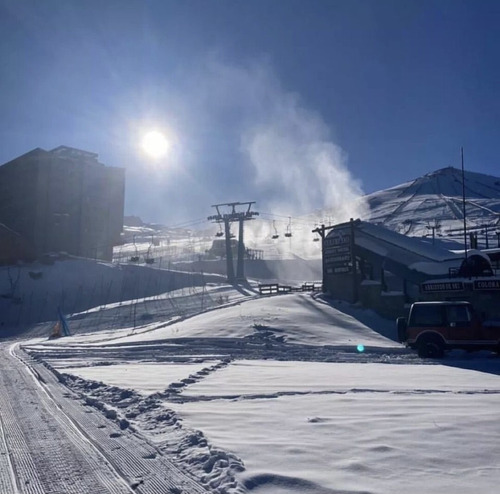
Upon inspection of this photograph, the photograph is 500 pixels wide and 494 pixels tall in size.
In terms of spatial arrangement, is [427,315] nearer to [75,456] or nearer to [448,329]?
[448,329]

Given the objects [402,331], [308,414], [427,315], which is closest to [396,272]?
[402,331]

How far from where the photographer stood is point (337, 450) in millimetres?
6371

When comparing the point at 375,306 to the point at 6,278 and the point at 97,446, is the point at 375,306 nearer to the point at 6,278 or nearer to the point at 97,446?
the point at 97,446

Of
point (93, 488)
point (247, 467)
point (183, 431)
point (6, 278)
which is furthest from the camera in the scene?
point (6, 278)

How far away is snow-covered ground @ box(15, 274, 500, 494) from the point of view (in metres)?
5.51

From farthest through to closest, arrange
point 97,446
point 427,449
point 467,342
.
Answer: point 467,342
point 97,446
point 427,449

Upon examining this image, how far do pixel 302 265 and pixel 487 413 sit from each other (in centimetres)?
Answer: 8605

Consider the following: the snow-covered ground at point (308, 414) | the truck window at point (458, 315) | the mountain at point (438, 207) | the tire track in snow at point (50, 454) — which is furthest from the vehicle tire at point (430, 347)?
the mountain at point (438, 207)

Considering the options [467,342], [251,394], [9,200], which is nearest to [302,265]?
[9,200]

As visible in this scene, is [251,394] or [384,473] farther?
[251,394]

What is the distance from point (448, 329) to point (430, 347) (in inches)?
35.0

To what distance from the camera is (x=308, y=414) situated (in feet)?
28.0

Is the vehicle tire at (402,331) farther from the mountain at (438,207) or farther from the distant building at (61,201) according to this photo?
the mountain at (438,207)

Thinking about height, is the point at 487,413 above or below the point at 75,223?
below
